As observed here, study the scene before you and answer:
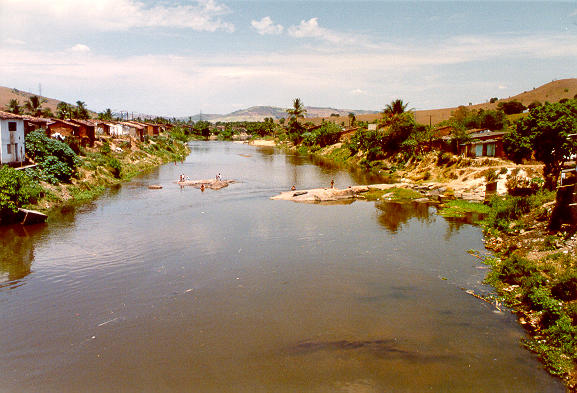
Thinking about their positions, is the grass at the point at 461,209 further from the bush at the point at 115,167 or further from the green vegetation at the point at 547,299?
the bush at the point at 115,167

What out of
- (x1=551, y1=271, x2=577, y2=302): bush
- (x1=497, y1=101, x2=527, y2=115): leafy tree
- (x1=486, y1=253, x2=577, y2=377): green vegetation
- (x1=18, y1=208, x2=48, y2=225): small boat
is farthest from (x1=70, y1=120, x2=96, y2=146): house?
(x1=497, y1=101, x2=527, y2=115): leafy tree

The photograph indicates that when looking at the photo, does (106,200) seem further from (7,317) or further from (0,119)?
(7,317)

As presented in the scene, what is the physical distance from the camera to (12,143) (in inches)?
1487

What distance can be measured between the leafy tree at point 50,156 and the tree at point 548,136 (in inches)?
1662

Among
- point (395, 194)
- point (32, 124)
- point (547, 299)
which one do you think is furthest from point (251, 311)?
point (32, 124)

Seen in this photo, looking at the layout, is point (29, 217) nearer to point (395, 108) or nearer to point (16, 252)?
point (16, 252)

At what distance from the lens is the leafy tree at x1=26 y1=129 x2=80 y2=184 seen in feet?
132

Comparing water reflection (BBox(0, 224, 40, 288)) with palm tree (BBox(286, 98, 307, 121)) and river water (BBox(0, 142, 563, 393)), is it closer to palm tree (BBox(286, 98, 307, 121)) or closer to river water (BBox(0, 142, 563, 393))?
river water (BBox(0, 142, 563, 393))

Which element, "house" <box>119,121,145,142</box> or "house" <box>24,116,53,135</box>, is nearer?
"house" <box>24,116,53,135</box>

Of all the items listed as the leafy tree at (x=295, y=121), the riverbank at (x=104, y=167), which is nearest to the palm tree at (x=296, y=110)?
the leafy tree at (x=295, y=121)

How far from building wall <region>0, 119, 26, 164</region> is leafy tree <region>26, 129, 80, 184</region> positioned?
3.74 feet

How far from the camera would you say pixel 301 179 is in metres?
57.8

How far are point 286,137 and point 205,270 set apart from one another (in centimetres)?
11312

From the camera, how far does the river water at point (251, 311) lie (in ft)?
43.0
